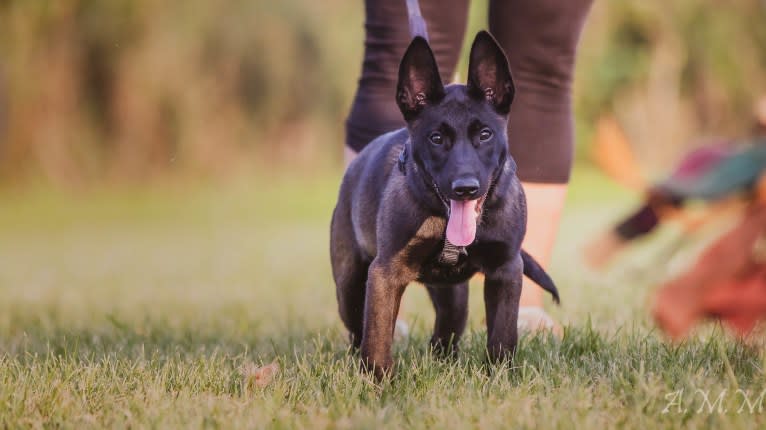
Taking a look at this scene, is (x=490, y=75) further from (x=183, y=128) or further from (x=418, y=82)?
(x=183, y=128)

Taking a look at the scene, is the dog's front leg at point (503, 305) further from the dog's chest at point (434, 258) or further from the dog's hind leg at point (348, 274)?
the dog's hind leg at point (348, 274)

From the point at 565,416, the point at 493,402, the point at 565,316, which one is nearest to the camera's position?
the point at 565,416

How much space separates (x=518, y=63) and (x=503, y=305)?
0.92 metres

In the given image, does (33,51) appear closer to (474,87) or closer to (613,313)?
(613,313)

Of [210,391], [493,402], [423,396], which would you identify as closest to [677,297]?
[493,402]

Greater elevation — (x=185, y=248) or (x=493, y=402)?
(x=493, y=402)

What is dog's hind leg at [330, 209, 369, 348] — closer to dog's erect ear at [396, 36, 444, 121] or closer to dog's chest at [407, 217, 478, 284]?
dog's chest at [407, 217, 478, 284]

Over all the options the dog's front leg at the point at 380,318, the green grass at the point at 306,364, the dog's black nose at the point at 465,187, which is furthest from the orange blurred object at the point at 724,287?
the dog's front leg at the point at 380,318

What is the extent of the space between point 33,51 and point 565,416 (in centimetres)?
1027

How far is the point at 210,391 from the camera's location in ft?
7.39

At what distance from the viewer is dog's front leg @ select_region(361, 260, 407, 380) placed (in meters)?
2.27

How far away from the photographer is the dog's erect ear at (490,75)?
2.24 metres

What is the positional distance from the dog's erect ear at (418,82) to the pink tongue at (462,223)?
26 centimetres

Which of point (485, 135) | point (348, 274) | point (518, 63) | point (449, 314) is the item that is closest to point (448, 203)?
point (485, 135)
